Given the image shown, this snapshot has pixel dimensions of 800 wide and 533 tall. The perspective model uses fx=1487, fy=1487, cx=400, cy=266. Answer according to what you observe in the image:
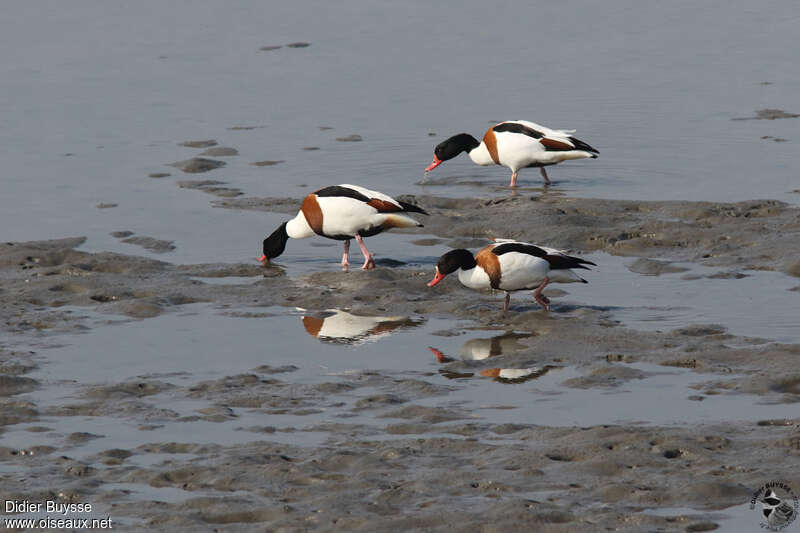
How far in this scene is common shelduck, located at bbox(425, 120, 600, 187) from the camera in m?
19.4

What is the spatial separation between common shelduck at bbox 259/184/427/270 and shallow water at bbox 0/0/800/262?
1.76ft

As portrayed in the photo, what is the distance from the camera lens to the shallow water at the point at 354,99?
19031 millimetres

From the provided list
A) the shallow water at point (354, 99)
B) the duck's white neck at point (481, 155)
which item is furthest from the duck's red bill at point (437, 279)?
the duck's white neck at point (481, 155)

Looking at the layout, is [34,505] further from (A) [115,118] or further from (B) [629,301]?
(A) [115,118]

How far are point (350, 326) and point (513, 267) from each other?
5.27 ft

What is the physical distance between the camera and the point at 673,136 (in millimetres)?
21391

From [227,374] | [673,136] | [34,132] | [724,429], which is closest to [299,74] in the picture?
[34,132]

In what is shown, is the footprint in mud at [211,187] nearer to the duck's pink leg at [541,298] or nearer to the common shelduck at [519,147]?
the common shelduck at [519,147]

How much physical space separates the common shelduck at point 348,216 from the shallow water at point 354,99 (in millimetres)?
538

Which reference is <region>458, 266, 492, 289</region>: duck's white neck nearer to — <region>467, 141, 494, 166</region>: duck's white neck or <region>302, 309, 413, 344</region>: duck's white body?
<region>302, 309, 413, 344</region>: duck's white body

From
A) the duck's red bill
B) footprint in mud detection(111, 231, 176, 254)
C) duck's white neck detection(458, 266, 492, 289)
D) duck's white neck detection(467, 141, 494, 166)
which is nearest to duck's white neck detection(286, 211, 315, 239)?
footprint in mud detection(111, 231, 176, 254)

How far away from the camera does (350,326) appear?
13828 mm

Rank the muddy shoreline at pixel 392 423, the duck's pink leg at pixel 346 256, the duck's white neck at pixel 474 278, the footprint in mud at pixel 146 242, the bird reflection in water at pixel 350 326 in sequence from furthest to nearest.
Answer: the footprint in mud at pixel 146 242
the duck's pink leg at pixel 346 256
the duck's white neck at pixel 474 278
the bird reflection in water at pixel 350 326
the muddy shoreline at pixel 392 423

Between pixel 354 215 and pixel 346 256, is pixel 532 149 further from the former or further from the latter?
pixel 346 256
